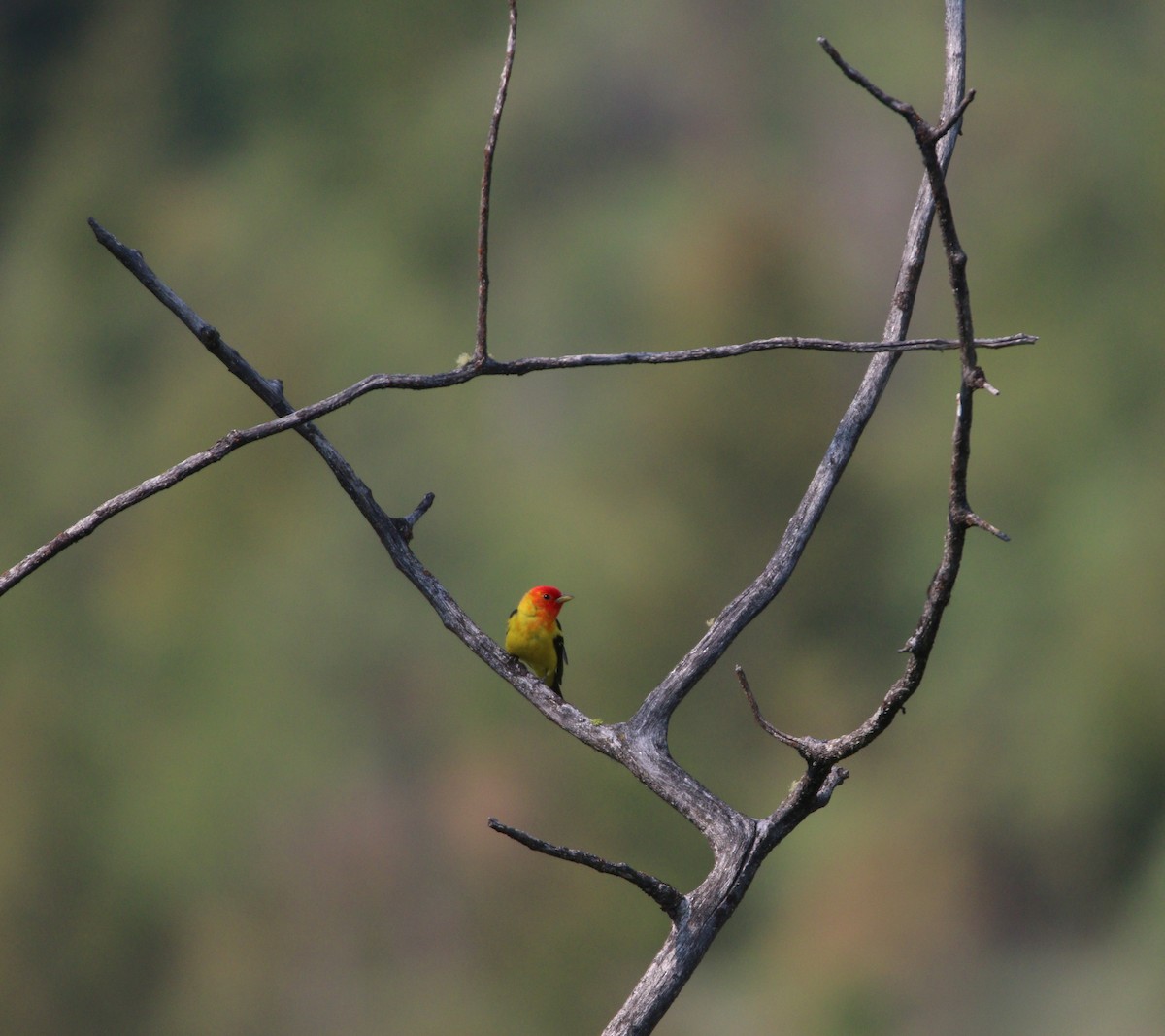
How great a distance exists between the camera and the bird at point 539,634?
4988mm

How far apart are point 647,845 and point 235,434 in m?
11.4

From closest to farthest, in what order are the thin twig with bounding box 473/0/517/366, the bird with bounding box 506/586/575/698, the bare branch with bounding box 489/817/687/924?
the bare branch with bounding box 489/817/687/924, the thin twig with bounding box 473/0/517/366, the bird with bounding box 506/586/575/698

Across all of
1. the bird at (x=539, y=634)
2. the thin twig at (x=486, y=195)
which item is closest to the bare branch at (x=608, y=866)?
the thin twig at (x=486, y=195)

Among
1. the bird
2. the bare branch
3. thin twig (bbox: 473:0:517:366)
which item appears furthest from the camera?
the bird

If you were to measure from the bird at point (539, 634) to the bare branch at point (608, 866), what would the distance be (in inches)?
103

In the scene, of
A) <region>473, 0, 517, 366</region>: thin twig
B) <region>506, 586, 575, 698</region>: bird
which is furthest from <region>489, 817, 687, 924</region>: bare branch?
<region>506, 586, 575, 698</region>: bird

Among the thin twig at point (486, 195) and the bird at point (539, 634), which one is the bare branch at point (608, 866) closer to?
the thin twig at point (486, 195)

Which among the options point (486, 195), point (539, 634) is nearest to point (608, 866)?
point (486, 195)

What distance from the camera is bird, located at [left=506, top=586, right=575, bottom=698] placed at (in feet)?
16.4

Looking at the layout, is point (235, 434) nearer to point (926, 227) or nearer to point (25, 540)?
point (926, 227)

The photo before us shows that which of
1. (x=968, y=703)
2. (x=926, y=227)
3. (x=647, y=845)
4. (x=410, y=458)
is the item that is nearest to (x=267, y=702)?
(x=410, y=458)

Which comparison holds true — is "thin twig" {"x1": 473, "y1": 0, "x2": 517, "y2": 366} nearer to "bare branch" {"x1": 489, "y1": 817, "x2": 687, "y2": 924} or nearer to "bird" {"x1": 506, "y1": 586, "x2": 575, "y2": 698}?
"bare branch" {"x1": 489, "y1": 817, "x2": 687, "y2": 924}

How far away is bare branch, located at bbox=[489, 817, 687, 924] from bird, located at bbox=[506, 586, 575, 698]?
8.60 feet

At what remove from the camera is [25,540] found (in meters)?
14.6
